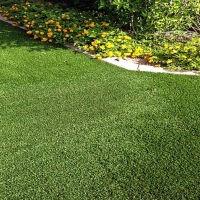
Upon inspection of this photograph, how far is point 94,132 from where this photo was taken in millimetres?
3900

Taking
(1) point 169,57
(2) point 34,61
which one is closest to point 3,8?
(2) point 34,61

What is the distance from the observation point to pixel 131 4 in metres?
6.09

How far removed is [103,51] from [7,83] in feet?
6.09

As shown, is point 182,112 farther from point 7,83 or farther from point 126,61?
point 7,83

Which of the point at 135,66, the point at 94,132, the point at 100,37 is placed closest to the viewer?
the point at 94,132

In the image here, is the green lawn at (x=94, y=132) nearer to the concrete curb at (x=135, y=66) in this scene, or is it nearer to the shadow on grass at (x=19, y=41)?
the concrete curb at (x=135, y=66)

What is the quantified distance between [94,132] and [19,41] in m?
3.37

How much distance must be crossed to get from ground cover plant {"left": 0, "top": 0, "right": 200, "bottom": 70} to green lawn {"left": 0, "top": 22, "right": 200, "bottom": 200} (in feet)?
1.47

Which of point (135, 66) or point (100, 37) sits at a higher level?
point (100, 37)

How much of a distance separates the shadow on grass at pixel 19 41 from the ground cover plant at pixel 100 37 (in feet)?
0.42

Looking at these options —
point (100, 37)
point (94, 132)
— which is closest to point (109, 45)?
point (100, 37)

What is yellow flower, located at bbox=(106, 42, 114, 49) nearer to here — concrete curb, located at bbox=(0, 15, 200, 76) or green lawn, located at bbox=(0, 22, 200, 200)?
concrete curb, located at bbox=(0, 15, 200, 76)

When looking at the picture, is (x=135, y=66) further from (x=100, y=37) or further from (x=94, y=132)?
(x=94, y=132)

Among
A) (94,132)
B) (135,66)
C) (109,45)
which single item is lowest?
(94,132)
